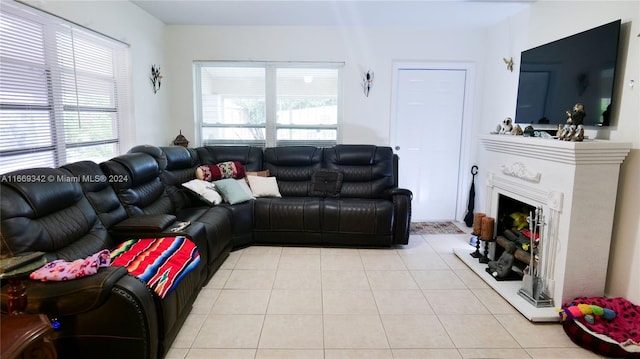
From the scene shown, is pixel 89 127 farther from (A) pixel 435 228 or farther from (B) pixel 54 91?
(A) pixel 435 228

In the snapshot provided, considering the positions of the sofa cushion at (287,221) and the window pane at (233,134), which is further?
the window pane at (233,134)

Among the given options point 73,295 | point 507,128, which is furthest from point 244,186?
point 507,128

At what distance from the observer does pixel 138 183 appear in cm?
305

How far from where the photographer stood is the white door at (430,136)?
4750 mm

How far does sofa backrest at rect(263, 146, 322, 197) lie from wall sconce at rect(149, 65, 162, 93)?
1.55 metres

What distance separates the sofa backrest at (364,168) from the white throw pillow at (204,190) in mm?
1350

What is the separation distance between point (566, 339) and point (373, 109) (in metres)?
3.26

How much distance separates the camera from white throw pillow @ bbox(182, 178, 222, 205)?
3725 millimetres

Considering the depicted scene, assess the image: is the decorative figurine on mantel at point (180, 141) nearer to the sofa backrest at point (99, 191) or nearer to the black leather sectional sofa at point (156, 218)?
the black leather sectional sofa at point (156, 218)

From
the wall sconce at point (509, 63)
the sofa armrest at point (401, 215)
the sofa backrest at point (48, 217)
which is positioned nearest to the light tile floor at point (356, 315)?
the sofa armrest at point (401, 215)

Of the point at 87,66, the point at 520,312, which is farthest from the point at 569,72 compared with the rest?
the point at 87,66

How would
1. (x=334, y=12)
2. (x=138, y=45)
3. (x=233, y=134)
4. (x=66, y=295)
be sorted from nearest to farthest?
(x=66, y=295) → (x=138, y=45) → (x=334, y=12) → (x=233, y=134)

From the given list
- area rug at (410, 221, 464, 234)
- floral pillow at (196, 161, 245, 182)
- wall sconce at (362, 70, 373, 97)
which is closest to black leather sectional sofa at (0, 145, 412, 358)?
floral pillow at (196, 161, 245, 182)

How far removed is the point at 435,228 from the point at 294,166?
197 cm
